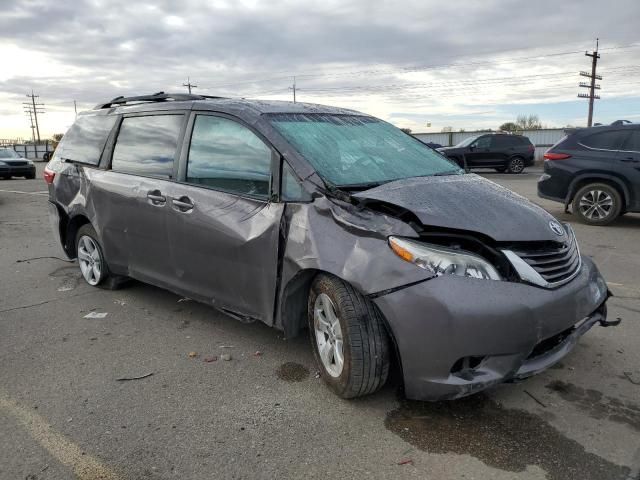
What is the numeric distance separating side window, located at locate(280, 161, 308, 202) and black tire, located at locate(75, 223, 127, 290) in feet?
8.37

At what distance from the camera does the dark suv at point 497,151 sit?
74.2ft

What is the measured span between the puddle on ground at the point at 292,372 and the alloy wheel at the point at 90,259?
256cm

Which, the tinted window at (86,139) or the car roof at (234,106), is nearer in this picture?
the car roof at (234,106)

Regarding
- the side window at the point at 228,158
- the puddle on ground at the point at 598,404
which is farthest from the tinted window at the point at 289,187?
the puddle on ground at the point at 598,404

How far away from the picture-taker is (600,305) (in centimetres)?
328

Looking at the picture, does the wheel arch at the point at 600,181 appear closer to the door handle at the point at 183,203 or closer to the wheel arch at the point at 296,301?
the wheel arch at the point at 296,301

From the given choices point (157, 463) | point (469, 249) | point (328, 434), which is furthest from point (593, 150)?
point (157, 463)

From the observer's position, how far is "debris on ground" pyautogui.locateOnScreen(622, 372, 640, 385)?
3.29m

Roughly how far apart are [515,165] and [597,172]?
49.9 feet

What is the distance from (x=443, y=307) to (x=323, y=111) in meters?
2.12

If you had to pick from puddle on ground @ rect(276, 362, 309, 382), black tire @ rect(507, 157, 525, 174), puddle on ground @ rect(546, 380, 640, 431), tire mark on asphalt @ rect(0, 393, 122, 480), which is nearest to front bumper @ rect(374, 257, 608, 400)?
puddle on ground @ rect(546, 380, 640, 431)

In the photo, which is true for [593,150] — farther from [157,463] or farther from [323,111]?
[157,463]

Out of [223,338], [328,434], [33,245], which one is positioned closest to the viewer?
[328,434]

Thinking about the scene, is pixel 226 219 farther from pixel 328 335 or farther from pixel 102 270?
pixel 102 270
